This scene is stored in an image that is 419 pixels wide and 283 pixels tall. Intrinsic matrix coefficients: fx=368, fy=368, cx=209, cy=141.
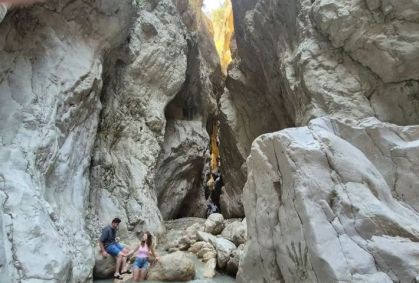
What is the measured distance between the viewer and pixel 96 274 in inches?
292

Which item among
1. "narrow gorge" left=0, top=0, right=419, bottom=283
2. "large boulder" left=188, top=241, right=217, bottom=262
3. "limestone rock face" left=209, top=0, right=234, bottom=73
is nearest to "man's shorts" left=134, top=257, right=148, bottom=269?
"narrow gorge" left=0, top=0, right=419, bottom=283

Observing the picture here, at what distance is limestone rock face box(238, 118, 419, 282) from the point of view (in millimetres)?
4152

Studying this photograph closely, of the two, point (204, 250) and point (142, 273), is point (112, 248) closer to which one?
point (142, 273)

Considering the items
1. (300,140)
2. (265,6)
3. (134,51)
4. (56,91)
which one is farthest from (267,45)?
(300,140)

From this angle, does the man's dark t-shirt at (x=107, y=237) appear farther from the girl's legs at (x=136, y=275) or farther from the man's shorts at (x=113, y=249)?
the girl's legs at (x=136, y=275)

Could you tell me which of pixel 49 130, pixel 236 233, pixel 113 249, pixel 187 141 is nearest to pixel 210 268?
pixel 236 233

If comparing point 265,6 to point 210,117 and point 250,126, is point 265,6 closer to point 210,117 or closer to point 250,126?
point 250,126

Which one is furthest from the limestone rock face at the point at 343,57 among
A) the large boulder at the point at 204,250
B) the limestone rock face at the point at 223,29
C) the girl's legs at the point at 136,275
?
the limestone rock face at the point at 223,29

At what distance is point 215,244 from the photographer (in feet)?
29.0

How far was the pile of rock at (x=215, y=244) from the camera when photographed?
310 inches

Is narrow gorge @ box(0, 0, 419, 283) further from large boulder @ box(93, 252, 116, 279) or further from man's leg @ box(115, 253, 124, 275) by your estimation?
man's leg @ box(115, 253, 124, 275)

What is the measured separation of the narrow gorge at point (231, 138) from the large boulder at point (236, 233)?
0.06m

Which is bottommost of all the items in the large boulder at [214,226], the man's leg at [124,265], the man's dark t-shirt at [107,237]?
the man's leg at [124,265]

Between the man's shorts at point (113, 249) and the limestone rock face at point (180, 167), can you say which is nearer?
the man's shorts at point (113, 249)
